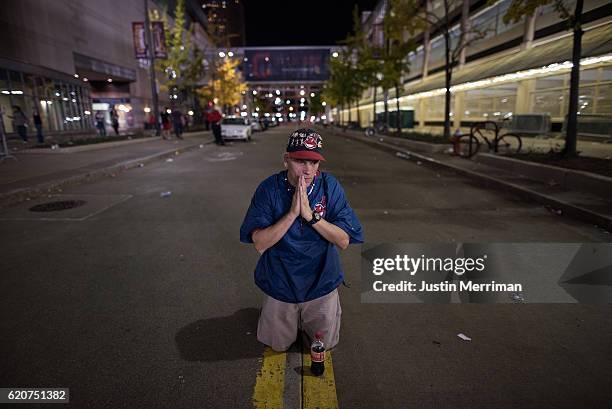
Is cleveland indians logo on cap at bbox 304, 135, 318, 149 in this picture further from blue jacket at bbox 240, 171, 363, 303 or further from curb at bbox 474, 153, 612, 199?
curb at bbox 474, 153, 612, 199

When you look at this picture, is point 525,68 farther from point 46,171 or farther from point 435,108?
point 46,171

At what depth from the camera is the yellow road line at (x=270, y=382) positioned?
92.0 inches

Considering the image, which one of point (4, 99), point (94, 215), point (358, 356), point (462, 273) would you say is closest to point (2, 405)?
point (358, 356)

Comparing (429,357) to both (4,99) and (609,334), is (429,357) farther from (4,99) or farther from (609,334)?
(4,99)

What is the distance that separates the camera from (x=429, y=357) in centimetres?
279

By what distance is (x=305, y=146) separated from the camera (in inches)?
95.7

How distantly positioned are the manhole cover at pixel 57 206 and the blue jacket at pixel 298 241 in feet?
20.6

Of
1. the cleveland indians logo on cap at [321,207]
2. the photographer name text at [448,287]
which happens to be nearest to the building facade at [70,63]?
the photographer name text at [448,287]

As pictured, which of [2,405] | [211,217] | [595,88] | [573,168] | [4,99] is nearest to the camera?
[2,405]

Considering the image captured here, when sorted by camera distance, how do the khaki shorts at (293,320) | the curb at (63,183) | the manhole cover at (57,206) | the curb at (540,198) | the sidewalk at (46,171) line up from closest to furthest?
the khaki shorts at (293,320), the curb at (540,198), the manhole cover at (57,206), the curb at (63,183), the sidewalk at (46,171)

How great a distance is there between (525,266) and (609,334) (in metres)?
1.37

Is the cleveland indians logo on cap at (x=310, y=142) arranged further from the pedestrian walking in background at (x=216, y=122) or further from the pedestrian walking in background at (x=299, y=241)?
the pedestrian walking in background at (x=216, y=122)

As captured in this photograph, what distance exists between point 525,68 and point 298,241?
63.3 ft

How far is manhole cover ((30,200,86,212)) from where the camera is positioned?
729 centimetres
